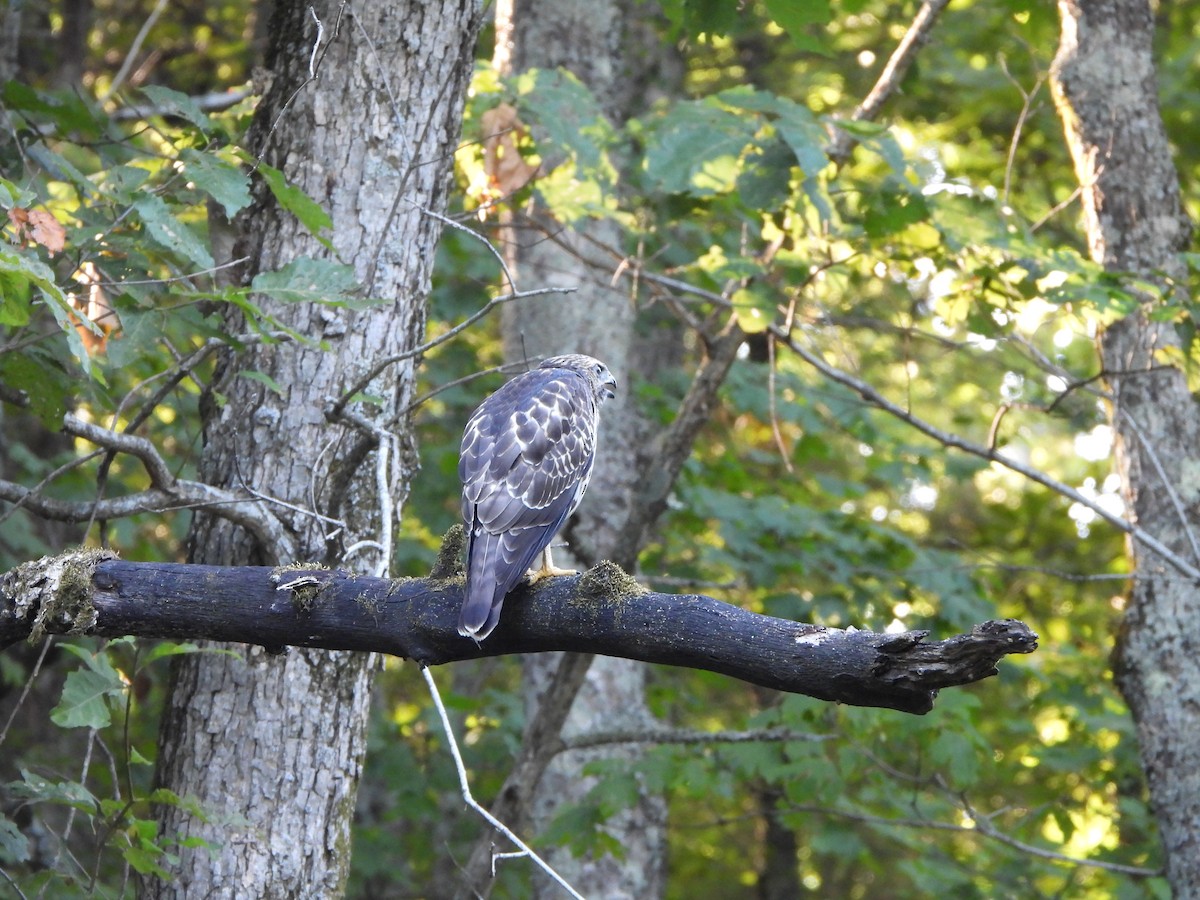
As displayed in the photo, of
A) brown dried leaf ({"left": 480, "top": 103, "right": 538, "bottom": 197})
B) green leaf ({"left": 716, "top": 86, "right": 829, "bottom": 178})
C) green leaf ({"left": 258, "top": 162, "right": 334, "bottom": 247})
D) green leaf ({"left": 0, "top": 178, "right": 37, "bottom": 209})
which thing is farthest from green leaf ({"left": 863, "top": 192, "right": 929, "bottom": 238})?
green leaf ({"left": 0, "top": 178, "right": 37, "bottom": 209})

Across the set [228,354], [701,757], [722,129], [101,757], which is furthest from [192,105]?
[101,757]

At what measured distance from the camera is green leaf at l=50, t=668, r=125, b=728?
313cm

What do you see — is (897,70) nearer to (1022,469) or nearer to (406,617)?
(1022,469)

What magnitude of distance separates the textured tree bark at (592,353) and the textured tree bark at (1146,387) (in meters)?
2.55

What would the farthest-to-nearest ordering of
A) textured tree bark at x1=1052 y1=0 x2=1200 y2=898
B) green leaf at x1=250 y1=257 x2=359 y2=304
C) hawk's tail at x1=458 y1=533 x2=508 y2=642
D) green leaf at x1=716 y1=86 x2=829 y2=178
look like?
textured tree bark at x1=1052 y1=0 x2=1200 y2=898 < green leaf at x1=716 y1=86 x2=829 y2=178 < green leaf at x1=250 y1=257 x2=359 y2=304 < hawk's tail at x1=458 y1=533 x2=508 y2=642

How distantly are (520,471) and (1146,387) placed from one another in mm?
3340

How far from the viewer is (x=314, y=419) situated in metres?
3.87

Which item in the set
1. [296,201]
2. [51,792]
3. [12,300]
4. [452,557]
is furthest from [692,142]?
[51,792]

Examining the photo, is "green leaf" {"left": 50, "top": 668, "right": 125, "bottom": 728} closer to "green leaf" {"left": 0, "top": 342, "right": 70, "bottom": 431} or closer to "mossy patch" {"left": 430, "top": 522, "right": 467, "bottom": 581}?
"green leaf" {"left": 0, "top": 342, "right": 70, "bottom": 431}

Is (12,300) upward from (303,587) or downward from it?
upward

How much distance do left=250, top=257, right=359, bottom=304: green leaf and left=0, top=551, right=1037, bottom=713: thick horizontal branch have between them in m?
0.71

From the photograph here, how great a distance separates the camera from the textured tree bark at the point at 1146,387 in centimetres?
516

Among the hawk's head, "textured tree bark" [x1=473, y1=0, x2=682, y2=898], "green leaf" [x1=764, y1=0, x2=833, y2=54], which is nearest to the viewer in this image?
"green leaf" [x1=764, y1=0, x2=833, y2=54]

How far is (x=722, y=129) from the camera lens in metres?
4.95
